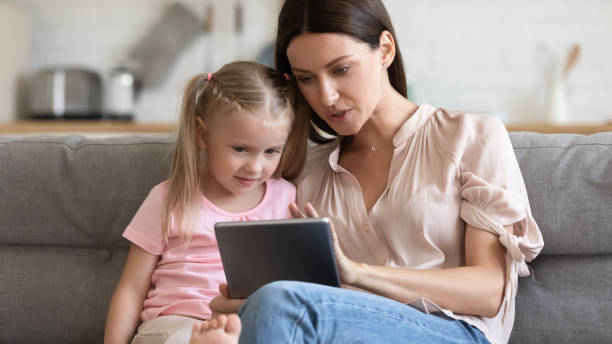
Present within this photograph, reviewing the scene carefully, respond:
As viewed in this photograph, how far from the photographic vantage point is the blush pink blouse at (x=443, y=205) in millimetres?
1292

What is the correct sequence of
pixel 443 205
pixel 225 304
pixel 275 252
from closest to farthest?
pixel 275 252, pixel 225 304, pixel 443 205

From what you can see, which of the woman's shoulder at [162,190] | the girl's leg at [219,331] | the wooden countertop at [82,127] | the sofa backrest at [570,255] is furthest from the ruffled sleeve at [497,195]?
the wooden countertop at [82,127]

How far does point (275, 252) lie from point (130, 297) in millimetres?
469

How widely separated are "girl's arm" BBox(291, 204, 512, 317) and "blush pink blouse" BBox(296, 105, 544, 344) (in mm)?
19

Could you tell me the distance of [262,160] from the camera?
144cm

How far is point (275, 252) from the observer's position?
44.8 inches

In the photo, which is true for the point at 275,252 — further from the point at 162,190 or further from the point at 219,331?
the point at 162,190

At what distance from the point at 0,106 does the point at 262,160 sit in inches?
100

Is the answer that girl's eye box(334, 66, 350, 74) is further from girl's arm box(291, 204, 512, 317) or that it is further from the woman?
girl's arm box(291, 204, 512, 317)

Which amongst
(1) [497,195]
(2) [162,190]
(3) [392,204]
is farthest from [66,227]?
(1) [497,195]

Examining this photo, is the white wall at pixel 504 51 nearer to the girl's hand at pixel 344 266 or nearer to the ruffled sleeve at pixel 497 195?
the ruffled sleeve at pixel 497 195

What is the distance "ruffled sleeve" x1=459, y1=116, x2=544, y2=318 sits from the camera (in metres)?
1.28

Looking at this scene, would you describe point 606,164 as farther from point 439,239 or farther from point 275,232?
point 275,232

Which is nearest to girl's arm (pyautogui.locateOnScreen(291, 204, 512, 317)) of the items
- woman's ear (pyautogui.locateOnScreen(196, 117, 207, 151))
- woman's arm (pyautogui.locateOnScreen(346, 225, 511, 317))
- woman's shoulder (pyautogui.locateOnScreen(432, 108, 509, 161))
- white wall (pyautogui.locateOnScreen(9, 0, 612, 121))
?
woman's arm (pyautogui.locateOnScreen(346, 225, 511, 317))
